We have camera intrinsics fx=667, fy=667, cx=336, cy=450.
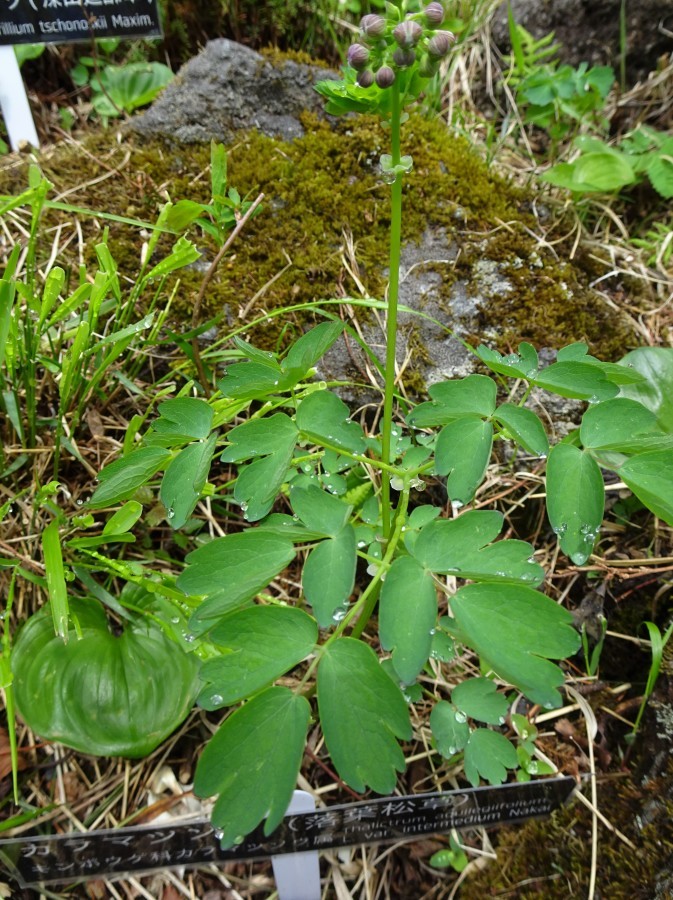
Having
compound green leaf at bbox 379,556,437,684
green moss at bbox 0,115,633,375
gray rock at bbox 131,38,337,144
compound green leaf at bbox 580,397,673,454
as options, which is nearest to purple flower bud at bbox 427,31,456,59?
compound green leaf at bbox 580,397,673,454

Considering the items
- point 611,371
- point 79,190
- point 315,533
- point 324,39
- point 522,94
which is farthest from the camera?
point 324,39

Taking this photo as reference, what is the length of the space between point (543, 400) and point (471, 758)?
2.70 ft

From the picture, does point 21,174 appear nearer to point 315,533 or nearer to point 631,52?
point 315,533

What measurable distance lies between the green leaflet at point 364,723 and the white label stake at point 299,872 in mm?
380

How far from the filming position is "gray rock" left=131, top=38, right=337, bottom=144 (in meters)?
1.83

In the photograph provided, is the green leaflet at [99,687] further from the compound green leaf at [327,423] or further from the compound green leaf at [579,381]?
the compound green leaf at [579,381]

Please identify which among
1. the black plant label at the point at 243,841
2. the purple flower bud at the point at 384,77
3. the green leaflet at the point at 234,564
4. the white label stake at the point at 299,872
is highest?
the purple flower bud at the point at 384,77

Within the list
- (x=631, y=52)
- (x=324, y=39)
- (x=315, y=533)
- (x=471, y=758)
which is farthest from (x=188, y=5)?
(x=471, y=758)

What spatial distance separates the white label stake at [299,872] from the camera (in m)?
1.08

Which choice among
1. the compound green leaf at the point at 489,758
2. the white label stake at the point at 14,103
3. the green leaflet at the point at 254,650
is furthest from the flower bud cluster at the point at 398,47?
the white label stake at the point at 14,103

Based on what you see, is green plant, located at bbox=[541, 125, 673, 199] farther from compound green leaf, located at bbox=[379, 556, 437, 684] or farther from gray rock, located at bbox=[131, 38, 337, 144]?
compound green leaf, located at bbox=[379, 556, 437, 684]

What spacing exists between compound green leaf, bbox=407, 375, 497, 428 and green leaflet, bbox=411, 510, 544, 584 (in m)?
0.15

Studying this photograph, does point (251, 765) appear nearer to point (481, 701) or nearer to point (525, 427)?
point (481, 701)

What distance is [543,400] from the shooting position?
1.54 metres
